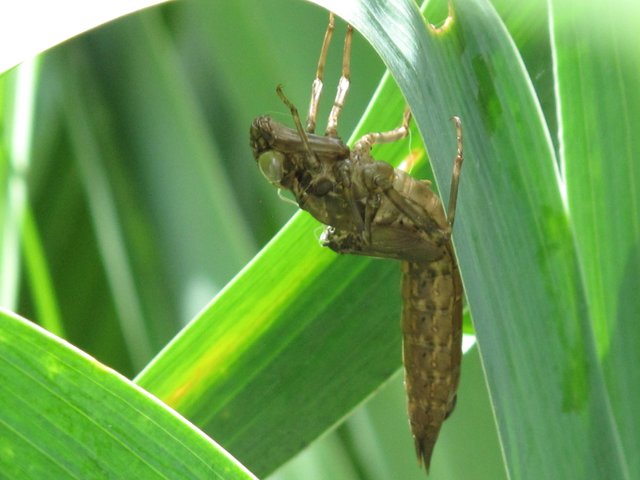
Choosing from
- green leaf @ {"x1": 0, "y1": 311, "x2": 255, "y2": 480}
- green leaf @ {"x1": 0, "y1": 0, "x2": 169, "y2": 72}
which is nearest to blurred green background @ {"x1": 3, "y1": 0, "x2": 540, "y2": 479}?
green leaf @ {"x1": 0, "y1": 311, "x2": 255, "y2": 480}

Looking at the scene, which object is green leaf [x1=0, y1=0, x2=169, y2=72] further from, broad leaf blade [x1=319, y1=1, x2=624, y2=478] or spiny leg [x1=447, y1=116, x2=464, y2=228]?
spiny leg [x1=447, y1=116, x2=464, y2=228]

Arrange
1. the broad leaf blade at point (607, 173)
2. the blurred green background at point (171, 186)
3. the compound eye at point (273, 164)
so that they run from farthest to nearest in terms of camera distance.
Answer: the blurred green background at point (171, 186)
the compound eye at point (273, 164)
the broad leaf blade at point (607, 173)

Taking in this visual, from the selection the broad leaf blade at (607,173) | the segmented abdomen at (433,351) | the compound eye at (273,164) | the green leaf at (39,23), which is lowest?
the segmented abdomen at (433,351)

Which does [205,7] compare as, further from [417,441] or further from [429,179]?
[417,441]

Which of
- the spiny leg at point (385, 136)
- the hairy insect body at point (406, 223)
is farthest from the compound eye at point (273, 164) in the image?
the spiny leg at point (385, 136)

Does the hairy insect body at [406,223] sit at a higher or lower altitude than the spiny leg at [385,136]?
lower

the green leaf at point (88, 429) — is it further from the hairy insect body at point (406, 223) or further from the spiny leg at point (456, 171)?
the hairy insect body at point (406, 223)
